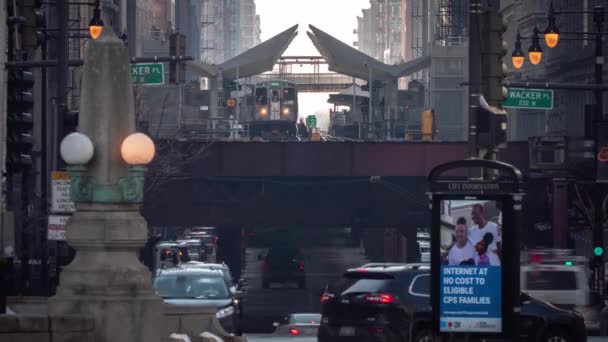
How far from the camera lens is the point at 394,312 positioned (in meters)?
23.2

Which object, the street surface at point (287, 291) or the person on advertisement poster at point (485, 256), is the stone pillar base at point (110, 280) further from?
the street surface at point (287, 291)

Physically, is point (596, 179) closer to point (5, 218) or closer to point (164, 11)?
point (5, 218)

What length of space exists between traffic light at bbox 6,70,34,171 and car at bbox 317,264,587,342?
6.21 metres

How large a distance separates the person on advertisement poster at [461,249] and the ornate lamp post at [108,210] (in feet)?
14.7

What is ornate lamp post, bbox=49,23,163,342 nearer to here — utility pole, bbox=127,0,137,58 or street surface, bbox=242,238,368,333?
street surface, bbox=242,238,368,333

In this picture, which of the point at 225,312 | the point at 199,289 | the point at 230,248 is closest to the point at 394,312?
the point at 225,312

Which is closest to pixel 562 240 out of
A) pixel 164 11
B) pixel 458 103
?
pixel 458 103

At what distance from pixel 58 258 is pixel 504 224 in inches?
486

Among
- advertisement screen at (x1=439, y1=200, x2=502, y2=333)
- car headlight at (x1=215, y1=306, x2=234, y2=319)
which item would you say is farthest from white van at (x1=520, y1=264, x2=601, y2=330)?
advertisement screen at (x1=439, y1=200, x2=502, y2=333)

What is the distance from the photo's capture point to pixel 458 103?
10256 centimetres

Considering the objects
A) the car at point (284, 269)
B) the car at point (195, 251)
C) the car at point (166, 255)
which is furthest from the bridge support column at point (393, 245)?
the car at point (166, 255)

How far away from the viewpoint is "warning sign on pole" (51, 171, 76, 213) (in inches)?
1062

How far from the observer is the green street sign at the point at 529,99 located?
117 feet

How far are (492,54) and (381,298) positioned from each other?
185 inches
